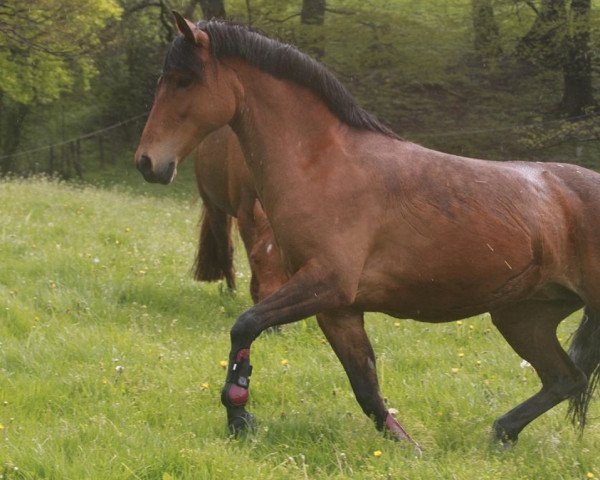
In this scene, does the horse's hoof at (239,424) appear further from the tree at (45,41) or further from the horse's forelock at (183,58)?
the tree at (45,41)

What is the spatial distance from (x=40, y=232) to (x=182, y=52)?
7.38 metres

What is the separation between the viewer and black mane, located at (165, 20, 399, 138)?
17.8 feet

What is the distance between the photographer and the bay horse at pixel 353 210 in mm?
5148

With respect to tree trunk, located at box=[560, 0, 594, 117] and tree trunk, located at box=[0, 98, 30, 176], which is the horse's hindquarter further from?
tree trunk, located at box=[0, 98, 30, 176]

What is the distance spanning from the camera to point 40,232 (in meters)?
12.1

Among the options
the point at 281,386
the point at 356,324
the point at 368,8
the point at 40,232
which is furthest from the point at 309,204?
the point at 368,8

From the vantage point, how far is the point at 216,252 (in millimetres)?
10141

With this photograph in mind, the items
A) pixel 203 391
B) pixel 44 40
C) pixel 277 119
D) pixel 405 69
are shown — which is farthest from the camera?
pixel 405 69

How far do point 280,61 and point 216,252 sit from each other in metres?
4.83

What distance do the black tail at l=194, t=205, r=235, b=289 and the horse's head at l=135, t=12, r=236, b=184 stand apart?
15.5 feet

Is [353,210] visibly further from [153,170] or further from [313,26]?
[313,26]

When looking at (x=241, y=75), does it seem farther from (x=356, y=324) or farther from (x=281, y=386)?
(x=281, y=386)

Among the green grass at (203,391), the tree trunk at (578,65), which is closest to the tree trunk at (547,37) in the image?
the tree trunk at (578,65)

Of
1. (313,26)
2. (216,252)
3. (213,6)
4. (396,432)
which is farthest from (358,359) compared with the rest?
(213,6)
